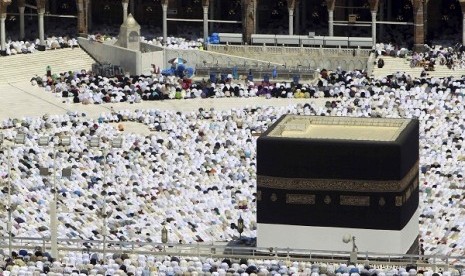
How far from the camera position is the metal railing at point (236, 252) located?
197 ft

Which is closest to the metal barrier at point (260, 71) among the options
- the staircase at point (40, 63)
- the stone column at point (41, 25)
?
the staircase at point (40, 63)

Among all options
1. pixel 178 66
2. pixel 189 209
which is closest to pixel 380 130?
pixel 189 209

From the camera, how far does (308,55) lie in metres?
99.5

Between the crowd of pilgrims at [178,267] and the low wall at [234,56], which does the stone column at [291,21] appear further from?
the crowd of pilgrims at [178,267]

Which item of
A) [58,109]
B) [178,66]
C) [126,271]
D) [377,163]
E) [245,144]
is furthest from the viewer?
[178,66]

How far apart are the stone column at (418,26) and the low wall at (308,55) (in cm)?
272

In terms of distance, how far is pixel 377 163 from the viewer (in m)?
62.8

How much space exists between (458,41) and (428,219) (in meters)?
33.2

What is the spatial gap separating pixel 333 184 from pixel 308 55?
3695 centimetres

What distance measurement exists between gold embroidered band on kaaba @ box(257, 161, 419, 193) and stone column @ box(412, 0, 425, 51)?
35.5 m

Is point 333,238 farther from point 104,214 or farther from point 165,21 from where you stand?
point 165,21

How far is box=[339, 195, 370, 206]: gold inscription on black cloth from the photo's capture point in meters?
62.7

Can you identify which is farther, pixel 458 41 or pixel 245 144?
pixel 458 41

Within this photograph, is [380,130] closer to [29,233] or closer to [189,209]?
[189,209]
